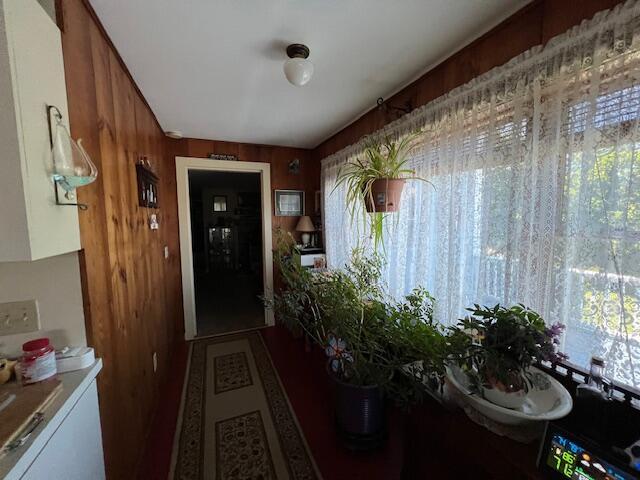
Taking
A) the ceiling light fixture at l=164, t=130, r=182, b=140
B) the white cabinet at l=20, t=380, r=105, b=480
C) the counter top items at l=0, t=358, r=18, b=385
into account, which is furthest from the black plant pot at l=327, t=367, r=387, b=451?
the ceiling light fixture at l=164, t=130, r=182, b=140

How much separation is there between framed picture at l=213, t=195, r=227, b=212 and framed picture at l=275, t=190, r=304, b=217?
4165 mm

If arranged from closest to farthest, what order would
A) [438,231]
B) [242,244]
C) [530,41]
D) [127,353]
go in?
1. [530,41]
2. [127,353]
3. [438,231]
4. [242,244]

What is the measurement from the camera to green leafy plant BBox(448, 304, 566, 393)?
80 centimetres

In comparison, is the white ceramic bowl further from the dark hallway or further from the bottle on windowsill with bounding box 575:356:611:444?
the dark hallway

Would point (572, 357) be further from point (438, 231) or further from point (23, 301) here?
point (23, 301)

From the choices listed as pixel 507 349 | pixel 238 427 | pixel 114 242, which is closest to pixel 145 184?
pixel 114 242

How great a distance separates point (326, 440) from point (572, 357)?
4.38 feet

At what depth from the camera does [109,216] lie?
3.94 feet

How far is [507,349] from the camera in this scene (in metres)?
0.82

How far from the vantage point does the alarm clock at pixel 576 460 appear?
57 cm

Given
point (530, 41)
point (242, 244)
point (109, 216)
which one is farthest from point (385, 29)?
point (242, 244)

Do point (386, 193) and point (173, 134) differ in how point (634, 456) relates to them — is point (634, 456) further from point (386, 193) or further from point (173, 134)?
point (173, 134)

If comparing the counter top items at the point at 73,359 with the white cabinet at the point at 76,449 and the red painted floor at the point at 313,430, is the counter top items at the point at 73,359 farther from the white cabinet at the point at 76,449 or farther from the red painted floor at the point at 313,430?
the red painted floor at the point at 313,430

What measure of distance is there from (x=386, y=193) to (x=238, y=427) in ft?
5.70
